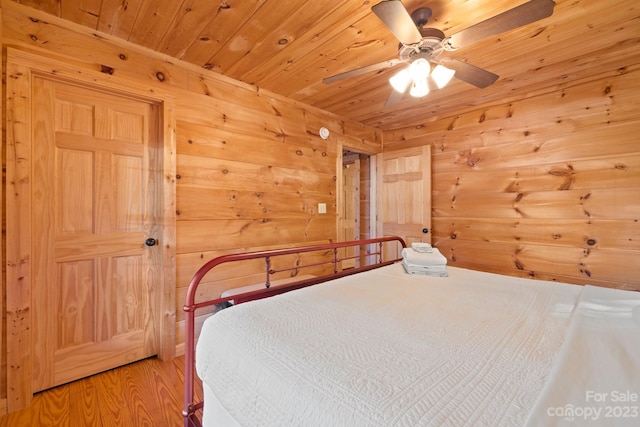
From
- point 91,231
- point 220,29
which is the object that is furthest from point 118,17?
point 91,231

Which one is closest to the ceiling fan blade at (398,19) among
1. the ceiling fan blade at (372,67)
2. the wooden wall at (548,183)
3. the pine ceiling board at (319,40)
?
the ceiling fan blade at (372,67)

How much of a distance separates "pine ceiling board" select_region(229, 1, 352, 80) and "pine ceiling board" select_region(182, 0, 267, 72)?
0.18 metres

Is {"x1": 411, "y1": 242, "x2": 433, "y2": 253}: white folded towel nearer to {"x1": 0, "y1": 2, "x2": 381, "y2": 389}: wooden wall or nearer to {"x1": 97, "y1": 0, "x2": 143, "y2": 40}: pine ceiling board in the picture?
{"x1": 0, "y1": 2, "x2": 381, "y2": 389}: wooden wall

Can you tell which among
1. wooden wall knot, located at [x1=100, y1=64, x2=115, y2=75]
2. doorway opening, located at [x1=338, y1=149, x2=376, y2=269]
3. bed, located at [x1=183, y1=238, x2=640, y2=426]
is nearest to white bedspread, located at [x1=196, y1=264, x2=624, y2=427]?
bed, located at [x1=183, y1=238, x2=640, y2=426]

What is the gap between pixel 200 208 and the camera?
223 centimetres

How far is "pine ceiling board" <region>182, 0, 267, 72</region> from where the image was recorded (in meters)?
1.56

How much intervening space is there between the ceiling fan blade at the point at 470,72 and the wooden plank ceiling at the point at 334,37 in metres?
0.27

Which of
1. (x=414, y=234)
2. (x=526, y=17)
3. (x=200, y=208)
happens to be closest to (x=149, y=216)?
(x=200, y=208)

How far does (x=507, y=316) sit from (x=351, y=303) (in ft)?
2.16

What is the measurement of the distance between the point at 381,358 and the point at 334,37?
73.9 inches

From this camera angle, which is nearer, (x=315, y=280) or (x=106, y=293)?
(x=315, y=280)

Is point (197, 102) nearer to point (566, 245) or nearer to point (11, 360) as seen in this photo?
point (11, 360)

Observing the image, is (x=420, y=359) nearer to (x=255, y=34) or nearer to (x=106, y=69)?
(x=255, y=34)

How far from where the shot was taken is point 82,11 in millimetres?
1603
